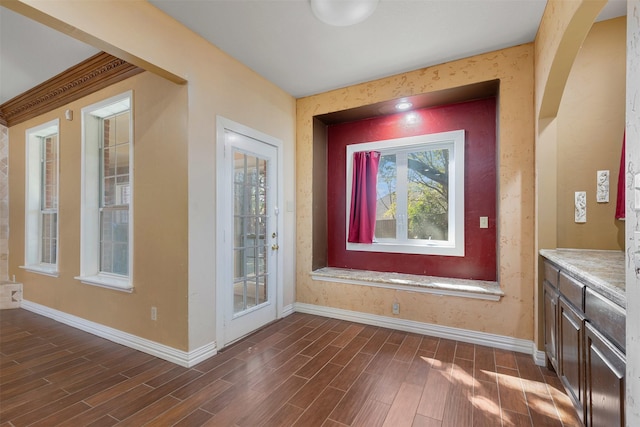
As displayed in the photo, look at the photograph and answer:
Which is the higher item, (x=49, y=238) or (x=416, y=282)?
(x=49, y=238)

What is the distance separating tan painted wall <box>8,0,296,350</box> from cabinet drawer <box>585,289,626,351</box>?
2.59m

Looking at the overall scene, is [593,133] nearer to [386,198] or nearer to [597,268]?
[597,268]

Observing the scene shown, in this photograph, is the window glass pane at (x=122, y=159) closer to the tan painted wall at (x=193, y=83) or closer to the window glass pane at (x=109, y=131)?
the window glass pane at (x=109, y=131)

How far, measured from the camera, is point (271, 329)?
3168mm

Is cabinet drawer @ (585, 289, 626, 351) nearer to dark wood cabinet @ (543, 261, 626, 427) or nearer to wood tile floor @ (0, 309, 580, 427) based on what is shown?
dark wood cabinet @ (543, 261, 626, 427)

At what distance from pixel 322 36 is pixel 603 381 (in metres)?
2.87

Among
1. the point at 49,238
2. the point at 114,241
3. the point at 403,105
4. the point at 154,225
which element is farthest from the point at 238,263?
the point at 49,238

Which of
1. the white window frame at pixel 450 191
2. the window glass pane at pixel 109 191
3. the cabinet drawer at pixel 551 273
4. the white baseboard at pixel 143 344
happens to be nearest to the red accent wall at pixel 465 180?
the white window frame at pixel 450 191

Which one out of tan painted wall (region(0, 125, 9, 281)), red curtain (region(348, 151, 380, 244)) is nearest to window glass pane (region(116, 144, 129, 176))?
red curtain (region(348, 151, 380, 244))

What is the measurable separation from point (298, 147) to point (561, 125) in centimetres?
271

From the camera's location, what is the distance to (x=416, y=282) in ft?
10.1

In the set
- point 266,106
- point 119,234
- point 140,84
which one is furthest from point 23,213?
point 266,106

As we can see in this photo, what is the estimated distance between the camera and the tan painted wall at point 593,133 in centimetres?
228

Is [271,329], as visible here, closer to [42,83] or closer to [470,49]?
[470,49]
